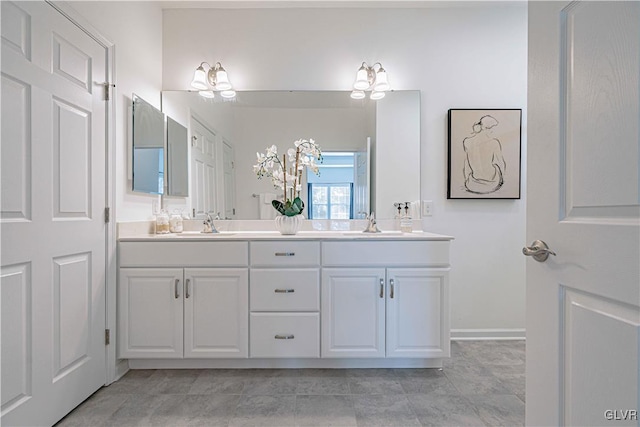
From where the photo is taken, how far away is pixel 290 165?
8.27 feet

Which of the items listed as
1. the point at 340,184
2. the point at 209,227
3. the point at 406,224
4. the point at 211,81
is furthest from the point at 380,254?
the point at 211,81

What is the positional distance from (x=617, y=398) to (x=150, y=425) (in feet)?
5.85

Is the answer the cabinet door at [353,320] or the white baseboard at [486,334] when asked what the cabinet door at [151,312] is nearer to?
the cabinet door at [353,320]

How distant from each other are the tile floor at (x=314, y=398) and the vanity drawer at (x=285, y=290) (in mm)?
430

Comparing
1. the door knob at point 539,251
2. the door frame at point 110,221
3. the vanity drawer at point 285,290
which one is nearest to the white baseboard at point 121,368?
the door frame at point 110,221

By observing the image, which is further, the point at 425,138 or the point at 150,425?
the point at 425,138

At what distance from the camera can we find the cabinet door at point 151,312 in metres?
1.98

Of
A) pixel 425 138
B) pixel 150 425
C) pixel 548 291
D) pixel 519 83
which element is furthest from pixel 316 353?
pixel 519 83

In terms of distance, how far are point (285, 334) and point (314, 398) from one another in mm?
397

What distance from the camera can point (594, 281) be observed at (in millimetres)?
736

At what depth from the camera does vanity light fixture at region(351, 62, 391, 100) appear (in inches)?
98.7

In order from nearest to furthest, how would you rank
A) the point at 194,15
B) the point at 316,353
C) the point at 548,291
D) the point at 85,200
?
1. the point at 548,291
2. the point at 85,200
3. the point at 316,353
4. the point at 194,15

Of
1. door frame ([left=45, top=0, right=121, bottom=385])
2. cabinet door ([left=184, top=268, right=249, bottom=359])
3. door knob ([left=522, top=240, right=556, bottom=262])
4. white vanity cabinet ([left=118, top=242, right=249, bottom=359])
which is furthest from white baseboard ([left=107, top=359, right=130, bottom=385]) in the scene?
door knob ([left=522, top=240, right=556, bottom=262])

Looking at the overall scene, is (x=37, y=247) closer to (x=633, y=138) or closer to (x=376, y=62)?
(x=633, y=138)
